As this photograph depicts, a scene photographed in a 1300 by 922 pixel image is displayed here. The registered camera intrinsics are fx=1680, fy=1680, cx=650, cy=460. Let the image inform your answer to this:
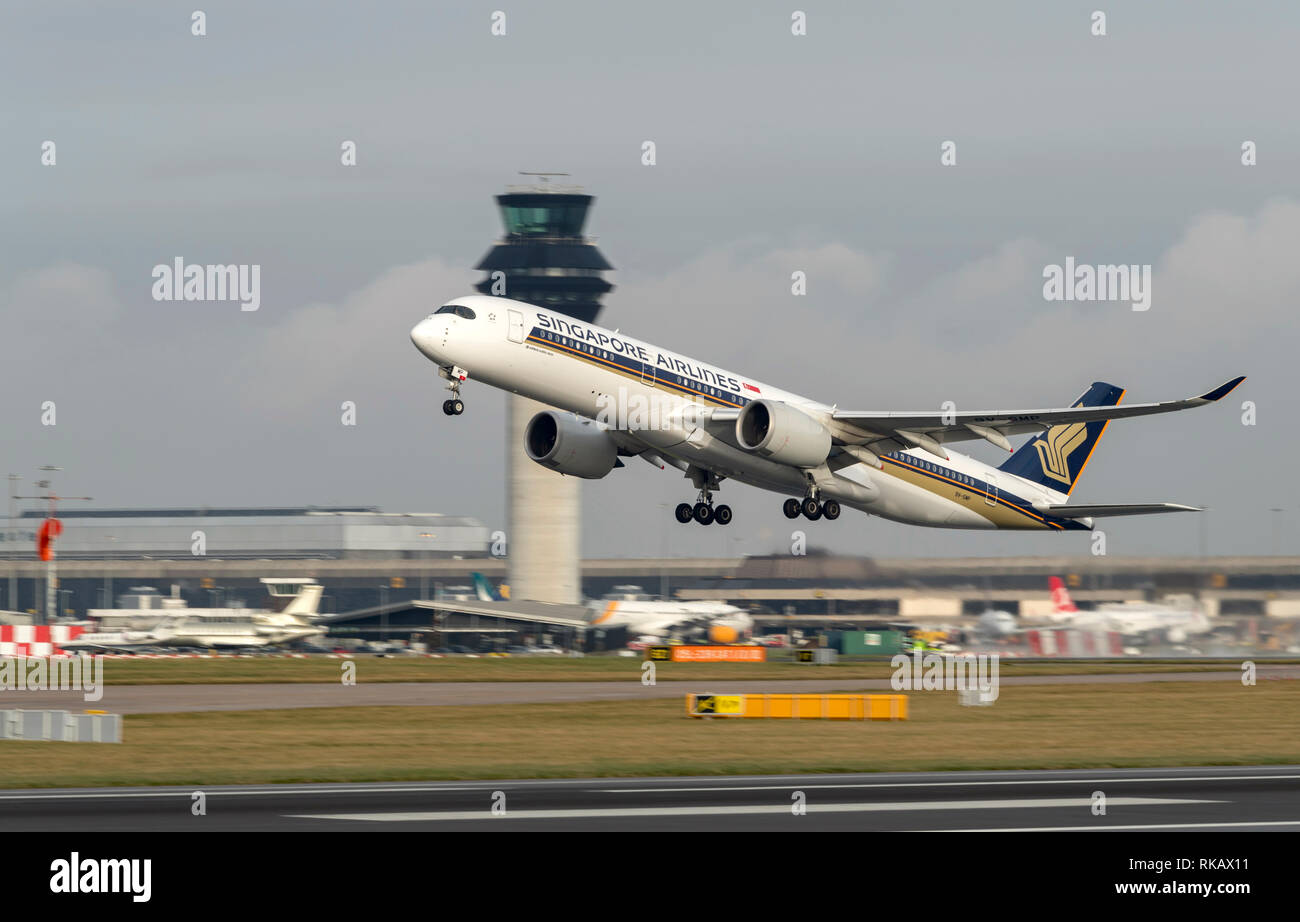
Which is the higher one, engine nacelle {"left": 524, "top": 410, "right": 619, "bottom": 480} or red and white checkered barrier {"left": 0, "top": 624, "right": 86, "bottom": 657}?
engine nacelle {"left": 524, "top": 410, "right": 619, "bottom": 480}

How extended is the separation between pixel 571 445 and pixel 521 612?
52.8 meters

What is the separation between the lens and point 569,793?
1091 inches

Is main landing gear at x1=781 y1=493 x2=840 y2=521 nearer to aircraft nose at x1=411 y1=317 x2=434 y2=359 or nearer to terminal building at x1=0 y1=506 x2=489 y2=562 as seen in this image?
aircraft nose at x1=411 y1=317 x2=434 y2=359

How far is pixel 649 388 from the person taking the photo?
4716 centimetres

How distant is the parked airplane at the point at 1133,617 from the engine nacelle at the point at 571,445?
1120 inches

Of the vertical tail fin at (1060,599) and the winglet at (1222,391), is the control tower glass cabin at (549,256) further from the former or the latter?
the winglet at (1222,391)

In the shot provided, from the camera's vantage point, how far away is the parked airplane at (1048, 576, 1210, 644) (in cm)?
6800

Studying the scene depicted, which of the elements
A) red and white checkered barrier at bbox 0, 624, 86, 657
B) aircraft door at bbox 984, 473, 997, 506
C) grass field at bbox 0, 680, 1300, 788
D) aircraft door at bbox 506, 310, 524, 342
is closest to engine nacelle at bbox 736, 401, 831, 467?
aircraft door at bbox 506, 310, 524, 342

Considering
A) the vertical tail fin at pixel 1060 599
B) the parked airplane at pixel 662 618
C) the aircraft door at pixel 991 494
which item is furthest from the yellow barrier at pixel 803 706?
the parked airplane at pixel 662 618

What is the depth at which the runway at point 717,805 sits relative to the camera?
2277cm

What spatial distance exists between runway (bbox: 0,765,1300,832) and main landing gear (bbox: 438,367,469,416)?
16557 millimetres
